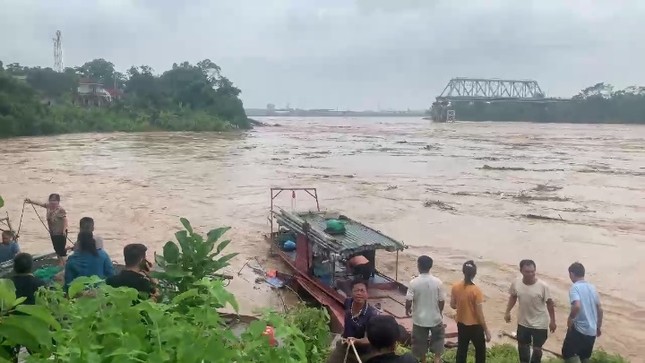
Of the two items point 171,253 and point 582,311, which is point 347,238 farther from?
point 171,253

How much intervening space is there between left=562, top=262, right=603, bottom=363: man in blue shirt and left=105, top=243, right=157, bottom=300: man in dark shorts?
12.9ft

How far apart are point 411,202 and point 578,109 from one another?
8349 centimetres

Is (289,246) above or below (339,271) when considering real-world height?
below

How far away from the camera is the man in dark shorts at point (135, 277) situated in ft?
→ 13.3

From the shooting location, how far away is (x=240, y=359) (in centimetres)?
226

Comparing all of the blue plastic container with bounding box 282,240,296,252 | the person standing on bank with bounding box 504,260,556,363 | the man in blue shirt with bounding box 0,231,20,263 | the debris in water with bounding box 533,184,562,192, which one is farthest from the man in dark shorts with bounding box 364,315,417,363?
the debris in water with bounding box 533,184,562,192

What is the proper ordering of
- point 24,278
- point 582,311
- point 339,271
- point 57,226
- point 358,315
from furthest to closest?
point 339,271
point 57,226
point 582,311
point 24,278
point 358,315

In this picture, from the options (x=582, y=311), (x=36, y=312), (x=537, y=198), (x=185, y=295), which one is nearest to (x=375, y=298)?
(x=582, y=311)

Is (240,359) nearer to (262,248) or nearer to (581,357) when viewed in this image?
(581,357)

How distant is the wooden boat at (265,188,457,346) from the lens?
367 inches

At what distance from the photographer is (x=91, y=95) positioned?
2899 inches

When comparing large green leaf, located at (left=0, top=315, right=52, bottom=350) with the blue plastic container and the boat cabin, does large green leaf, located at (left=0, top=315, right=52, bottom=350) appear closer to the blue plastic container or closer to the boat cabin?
the boat cabin

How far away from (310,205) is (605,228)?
9.57 metres

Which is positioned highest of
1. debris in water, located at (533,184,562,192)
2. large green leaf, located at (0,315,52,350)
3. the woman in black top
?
large green leaf, located at (0,315,52,350)
